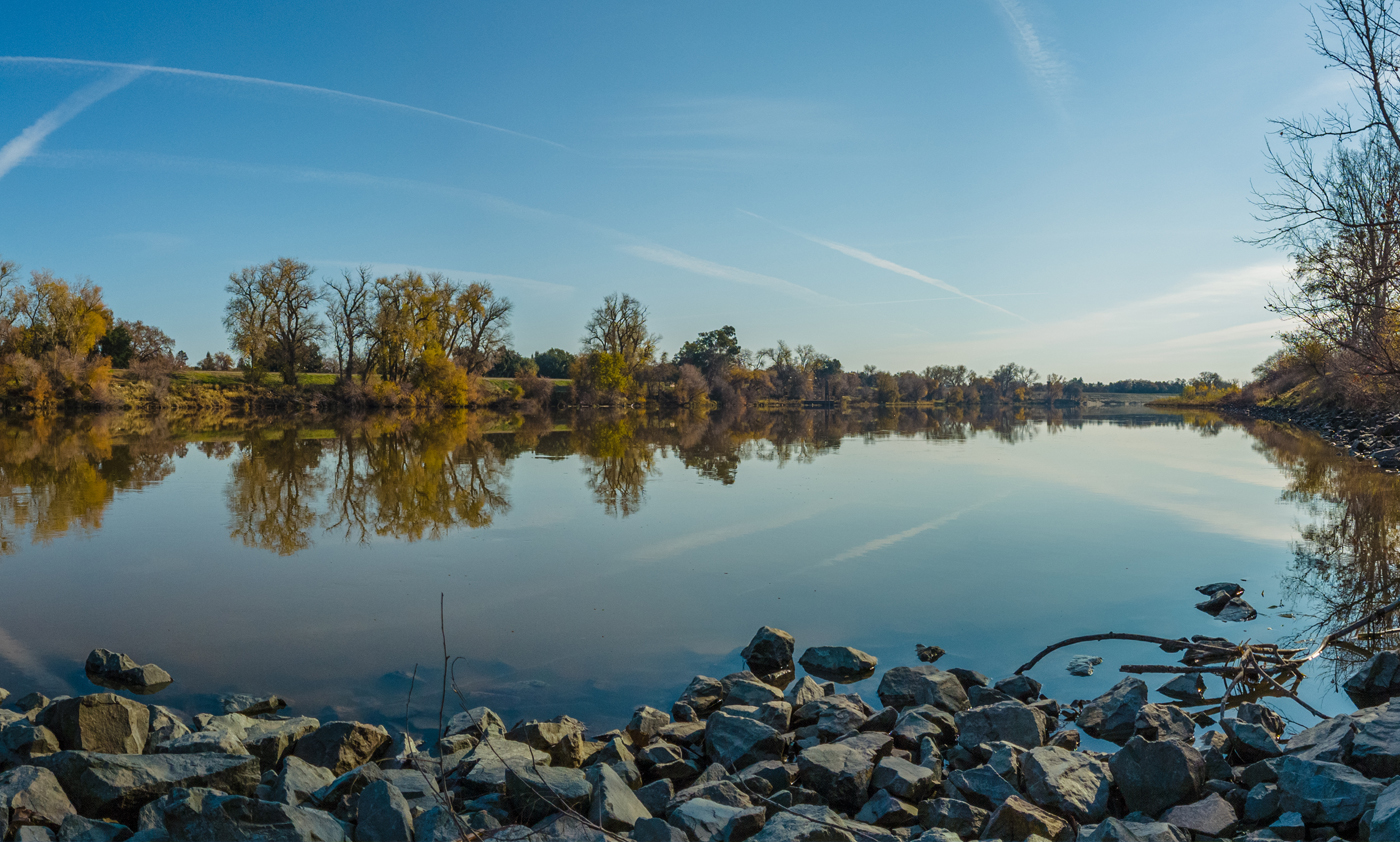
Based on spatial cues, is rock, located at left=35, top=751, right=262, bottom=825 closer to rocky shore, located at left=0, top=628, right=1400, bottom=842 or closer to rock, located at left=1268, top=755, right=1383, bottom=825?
rocky shore, located at left=0, top=628, right=1400, bottom=842

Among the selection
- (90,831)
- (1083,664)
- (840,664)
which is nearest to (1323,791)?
(1083,664)

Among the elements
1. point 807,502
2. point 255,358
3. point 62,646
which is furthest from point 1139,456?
point 255,358

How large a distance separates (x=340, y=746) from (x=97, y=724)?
144 centimetres

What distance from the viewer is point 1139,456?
24688mm

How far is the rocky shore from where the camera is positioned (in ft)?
11.3

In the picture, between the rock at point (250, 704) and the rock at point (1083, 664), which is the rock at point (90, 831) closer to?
the rock at point (250, 704)

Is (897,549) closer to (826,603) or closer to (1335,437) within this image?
(826,603)

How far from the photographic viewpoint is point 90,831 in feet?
11.0

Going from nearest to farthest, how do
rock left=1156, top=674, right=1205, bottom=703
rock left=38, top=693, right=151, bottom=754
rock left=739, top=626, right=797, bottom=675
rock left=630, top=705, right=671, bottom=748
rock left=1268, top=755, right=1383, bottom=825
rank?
rock left=1268, top=755, right=1383, bottom=825 → rock left=38, top=693, right=151, bottom=754 → rock left=630, top=705, right=671, bottom=748 → rock left=1156, top=674, right=1205, bottom=703 → rock left=739, top=626, right=797, bottom=675

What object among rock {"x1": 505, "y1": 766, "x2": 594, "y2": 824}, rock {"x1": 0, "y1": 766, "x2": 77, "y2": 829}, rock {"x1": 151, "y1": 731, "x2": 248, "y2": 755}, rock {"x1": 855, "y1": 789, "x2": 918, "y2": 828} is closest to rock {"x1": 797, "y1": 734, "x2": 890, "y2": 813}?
rock {"x1": 855, "y1": 789, "x2": 918, "y2": 828}

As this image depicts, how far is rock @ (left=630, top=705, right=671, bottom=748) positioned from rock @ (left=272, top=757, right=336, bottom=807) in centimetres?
177

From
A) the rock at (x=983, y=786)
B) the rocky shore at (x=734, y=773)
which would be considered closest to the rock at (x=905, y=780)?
the rocky shore at (x=734, y=773)

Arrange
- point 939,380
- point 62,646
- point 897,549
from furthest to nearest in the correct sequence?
point 939,380 < point 897,549 < point 62,646

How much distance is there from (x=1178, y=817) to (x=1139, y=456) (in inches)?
956
